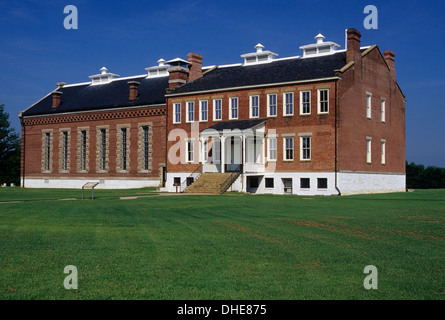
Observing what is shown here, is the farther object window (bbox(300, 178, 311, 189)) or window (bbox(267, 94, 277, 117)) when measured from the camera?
window (bbox(267, 94, 277, 117))

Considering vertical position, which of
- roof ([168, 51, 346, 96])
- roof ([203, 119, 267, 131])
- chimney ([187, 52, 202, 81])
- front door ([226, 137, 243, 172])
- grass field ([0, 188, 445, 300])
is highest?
chimney ([187, 52, 202, 81])

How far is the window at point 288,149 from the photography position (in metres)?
42.0

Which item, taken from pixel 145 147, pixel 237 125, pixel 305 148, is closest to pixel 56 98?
pixel 145 147

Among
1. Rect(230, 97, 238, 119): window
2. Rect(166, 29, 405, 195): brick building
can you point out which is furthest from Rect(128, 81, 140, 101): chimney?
Rect(230, 97, 238, 119): window

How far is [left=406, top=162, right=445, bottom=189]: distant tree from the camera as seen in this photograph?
70.4 meters

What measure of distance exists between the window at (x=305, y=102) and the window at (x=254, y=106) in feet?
13.5

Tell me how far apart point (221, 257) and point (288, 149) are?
31.9 m

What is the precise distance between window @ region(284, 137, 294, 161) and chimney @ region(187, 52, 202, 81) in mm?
14392

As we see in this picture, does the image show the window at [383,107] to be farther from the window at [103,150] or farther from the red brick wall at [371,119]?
the window at [103,150]

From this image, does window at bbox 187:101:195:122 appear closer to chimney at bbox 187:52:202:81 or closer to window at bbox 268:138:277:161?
chimney at bbox 187:52:202:81

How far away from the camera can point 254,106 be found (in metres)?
44.2

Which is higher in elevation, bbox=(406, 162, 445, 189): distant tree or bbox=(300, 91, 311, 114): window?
bbox=(300, 91, 311, 114): window

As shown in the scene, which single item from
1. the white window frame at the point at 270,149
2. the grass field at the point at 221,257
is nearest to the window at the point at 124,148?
the white window frame at the point at 270,149

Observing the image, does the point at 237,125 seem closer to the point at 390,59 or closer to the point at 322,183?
the point at 322,183
